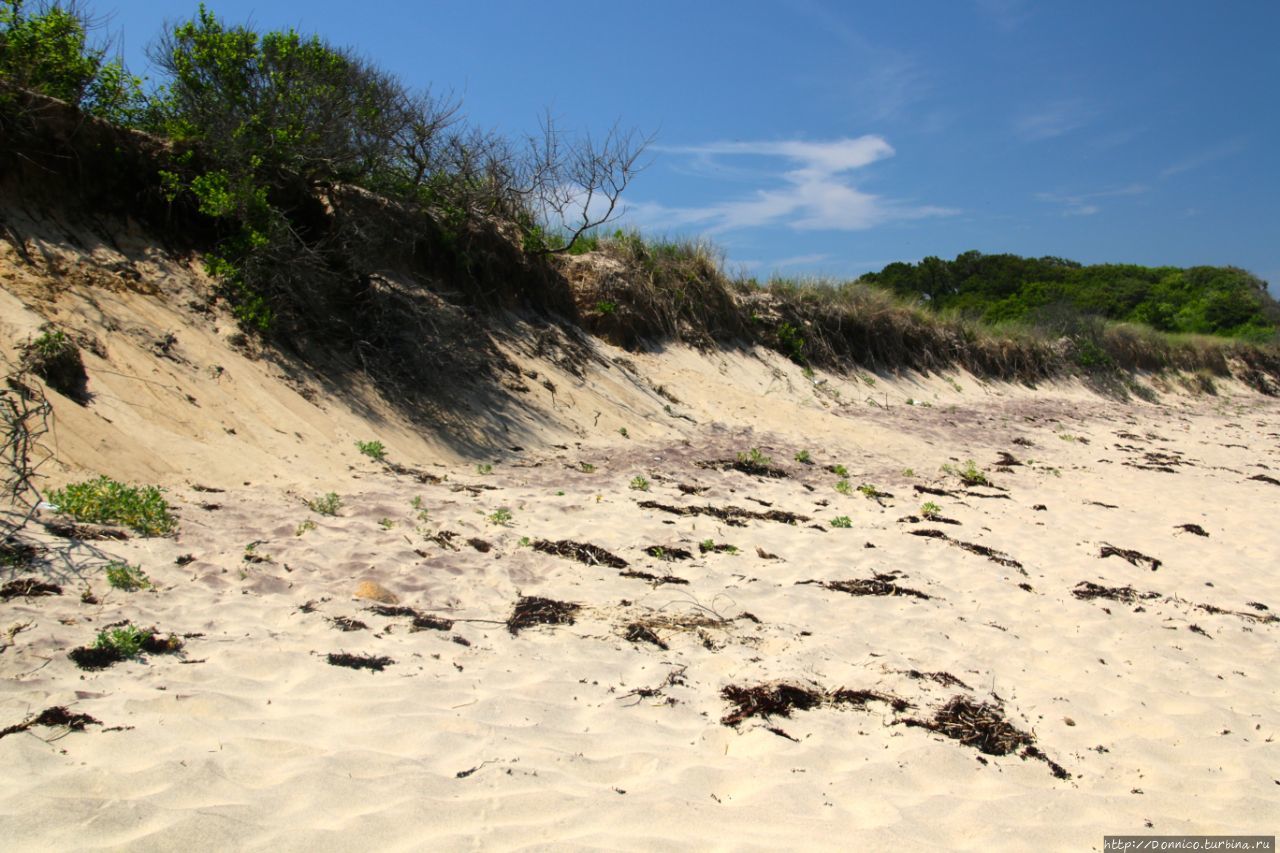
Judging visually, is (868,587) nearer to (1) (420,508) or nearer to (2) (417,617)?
(2) (417,617)

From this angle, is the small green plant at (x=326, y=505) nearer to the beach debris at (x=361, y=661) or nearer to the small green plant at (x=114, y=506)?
the small green plant at (x=114, y=506)

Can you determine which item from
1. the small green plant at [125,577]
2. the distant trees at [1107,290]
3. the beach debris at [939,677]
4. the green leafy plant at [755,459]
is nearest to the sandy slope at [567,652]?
the beach debris at [939,677]

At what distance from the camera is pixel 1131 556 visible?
7.36 metres

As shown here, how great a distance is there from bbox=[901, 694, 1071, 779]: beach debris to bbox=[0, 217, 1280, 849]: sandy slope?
0.08m

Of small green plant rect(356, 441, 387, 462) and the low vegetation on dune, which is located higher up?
the low vegetation on dune

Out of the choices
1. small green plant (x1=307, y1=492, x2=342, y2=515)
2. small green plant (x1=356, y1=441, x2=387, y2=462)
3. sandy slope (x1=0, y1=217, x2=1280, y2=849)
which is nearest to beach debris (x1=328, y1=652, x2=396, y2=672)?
sandy slope (x1=0, y1=217, x2=1280, y2=849)

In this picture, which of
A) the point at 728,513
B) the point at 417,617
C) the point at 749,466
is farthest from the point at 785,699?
the point at 749,466

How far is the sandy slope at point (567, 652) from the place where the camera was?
2.81 metres

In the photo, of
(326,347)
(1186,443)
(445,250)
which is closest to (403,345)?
(326,347)

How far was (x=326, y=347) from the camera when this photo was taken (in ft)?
31.2

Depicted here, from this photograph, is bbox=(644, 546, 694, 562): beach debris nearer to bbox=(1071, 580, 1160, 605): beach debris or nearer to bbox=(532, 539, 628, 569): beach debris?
bbox=(532, 539, 628, 569): beach debris

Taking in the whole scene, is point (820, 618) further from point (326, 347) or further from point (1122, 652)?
point (326, 347)

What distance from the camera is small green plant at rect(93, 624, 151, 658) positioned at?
3486mm

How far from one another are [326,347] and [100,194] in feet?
9.03
